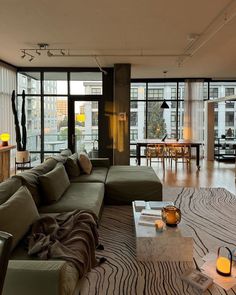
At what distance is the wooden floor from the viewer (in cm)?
643

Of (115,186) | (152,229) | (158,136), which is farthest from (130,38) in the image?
(158,136)

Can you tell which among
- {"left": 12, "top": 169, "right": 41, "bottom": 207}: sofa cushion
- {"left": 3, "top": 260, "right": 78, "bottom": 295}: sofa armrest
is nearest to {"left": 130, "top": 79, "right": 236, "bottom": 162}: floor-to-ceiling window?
{"left": 12, "top": 169, "right": 41, "bottom": 207}: sofa cushion

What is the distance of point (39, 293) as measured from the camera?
5.54 ft

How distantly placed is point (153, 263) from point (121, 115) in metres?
5.63

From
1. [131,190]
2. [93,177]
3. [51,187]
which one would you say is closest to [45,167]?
[51,187]

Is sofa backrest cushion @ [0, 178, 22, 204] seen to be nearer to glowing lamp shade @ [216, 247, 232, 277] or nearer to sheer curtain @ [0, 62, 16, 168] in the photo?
glowing lamp shade @ [216, 247, 232, 277]

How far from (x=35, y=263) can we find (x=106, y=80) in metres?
7.24

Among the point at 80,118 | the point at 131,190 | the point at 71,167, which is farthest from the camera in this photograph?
the point at 80,118

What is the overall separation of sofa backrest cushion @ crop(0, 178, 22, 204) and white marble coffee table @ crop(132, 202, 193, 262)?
132 centimetres

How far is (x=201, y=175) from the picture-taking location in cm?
748

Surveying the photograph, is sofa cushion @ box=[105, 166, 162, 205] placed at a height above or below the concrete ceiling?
below

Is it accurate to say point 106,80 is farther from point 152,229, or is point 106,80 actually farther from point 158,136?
point 152,229

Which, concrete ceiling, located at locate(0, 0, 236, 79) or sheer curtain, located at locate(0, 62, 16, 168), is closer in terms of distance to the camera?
concrete ceiling, located at locate(0, 0, 236, 79)

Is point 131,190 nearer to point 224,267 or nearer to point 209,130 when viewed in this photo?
point 224,267
